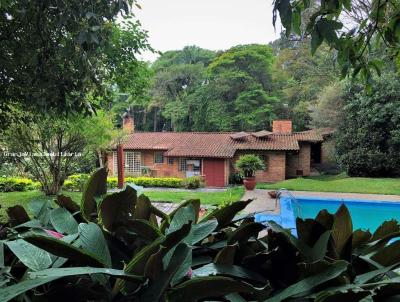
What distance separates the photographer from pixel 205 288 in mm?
581

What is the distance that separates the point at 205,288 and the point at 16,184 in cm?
1653

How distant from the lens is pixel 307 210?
1087 cm

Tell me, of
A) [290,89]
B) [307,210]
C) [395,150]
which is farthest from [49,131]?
[290,89]

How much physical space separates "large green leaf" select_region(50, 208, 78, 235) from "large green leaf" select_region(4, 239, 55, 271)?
170mm

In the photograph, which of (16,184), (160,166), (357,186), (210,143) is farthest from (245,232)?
(160,166)

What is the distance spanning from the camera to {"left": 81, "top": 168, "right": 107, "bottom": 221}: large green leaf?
95 cm

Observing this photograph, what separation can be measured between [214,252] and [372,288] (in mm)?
364

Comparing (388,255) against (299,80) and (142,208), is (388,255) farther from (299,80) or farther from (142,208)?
(299,80)

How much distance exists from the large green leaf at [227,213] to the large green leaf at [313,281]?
0.33m

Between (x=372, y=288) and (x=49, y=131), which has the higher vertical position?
(x=49, y=131)

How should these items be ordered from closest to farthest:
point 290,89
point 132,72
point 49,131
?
point 132,72 → point 49,131 → point 290,89

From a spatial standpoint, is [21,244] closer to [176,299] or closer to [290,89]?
[176,299]

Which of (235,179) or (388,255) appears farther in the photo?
(235,179)

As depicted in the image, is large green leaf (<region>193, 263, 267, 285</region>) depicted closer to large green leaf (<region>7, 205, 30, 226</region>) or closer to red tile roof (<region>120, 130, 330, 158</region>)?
large green leaf (<region>7, 205, 30, 226</region>)
